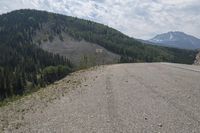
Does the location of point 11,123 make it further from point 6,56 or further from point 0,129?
point 6,56

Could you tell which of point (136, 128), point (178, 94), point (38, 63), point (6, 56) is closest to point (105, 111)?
point (136, 128)

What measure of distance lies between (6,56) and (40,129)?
191 metres

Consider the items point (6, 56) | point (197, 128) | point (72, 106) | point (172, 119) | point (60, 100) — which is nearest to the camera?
point (197, 128)

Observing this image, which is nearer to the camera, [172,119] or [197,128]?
[197,128]

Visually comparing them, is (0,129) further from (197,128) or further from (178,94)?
(178,94)

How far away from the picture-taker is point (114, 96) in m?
17.6

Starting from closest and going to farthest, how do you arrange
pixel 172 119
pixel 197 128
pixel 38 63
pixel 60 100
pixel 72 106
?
pixel 197 128 → pixel 172 119 → pixel 72 106 → pixel 60 100 → pixel 38 63

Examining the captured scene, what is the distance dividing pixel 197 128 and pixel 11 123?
808 cm

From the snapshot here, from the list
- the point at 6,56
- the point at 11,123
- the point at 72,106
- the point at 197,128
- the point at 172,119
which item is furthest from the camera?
the point at 6,56

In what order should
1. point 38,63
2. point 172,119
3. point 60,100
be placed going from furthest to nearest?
1. point 38,63
2. point 60,100
3. point 172,119

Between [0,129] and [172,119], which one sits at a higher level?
[172,119]

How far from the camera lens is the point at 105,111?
44.9ft

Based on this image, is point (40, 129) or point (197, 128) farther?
point (40, 129)

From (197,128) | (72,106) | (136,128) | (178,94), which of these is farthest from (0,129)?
(178,94)
